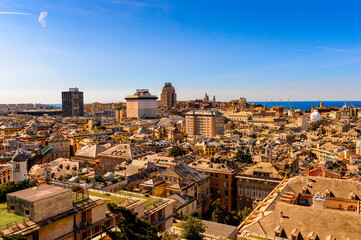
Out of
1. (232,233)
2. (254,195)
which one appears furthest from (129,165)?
(232,233)

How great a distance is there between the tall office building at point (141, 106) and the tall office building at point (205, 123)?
53438 millimetres

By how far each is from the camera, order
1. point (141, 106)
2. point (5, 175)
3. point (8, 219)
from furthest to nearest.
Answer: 1. point (141, 106)
2. point (5, 175)
3. point (8, 219)

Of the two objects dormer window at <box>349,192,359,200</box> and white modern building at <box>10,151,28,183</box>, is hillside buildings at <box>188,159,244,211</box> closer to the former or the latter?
dormer window at <box>349,192,359,200</box>

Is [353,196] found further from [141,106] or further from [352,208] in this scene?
[141,106]

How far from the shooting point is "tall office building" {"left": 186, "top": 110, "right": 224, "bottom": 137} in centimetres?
12562

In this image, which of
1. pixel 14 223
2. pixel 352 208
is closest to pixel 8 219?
pixel 14 223

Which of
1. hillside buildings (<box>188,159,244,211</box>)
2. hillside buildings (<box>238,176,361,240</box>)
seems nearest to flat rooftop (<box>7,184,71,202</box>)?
hillside buildings (<box>238,176,361,240</box>)

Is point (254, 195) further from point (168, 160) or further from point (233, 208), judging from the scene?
point (168, 160)

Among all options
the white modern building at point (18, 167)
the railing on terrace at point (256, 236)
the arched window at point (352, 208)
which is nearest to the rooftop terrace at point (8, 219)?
the white modern building at point (18, 167)

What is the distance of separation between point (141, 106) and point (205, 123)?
67629 millimetres

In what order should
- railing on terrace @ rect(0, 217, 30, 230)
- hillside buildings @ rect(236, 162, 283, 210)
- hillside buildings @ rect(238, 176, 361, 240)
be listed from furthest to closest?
hillside buildings @ rect(236, 162, 283, 210) < hillside buildings @ rect(238, 176, 361, 240) < railing on terrace @ rect(0, 217, 30, 230)

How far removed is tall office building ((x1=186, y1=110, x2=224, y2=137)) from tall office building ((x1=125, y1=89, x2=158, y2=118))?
53.4 m

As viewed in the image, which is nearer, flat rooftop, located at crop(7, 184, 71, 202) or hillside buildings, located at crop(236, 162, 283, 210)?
flat rooftop, located at crop(7, 184, 71, 202)

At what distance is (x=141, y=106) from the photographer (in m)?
186
